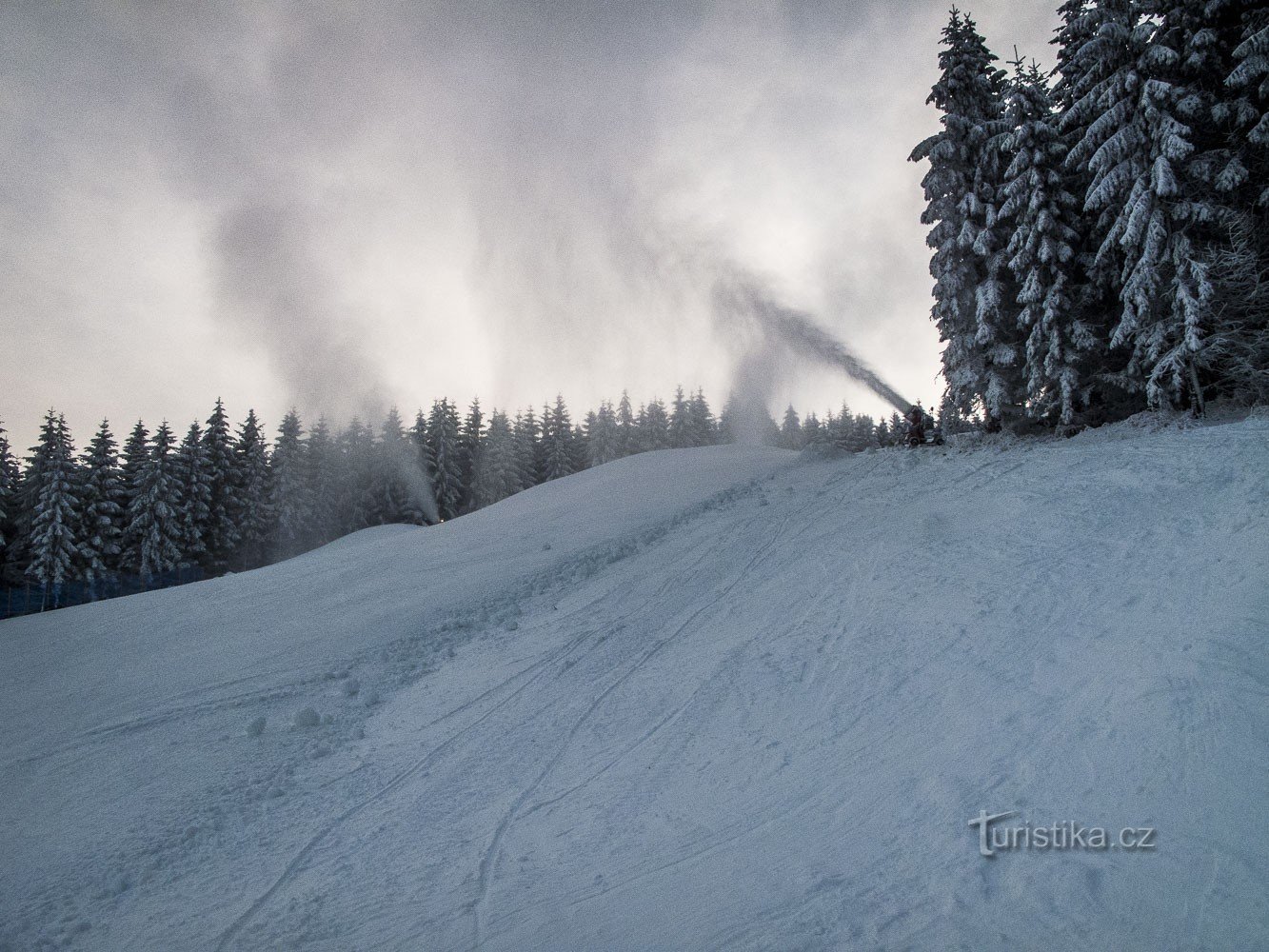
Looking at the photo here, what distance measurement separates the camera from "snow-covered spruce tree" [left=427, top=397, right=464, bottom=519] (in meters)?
52.2

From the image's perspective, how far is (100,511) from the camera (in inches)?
1522

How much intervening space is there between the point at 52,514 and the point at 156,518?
4.97 m

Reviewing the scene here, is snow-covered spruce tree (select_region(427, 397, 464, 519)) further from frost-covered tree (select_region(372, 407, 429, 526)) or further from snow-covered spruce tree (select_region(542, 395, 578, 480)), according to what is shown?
snow-covered spruce tree (select_region(542, 395, 578, 480))

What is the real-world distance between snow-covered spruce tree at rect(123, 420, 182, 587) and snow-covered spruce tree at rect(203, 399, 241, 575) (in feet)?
9.33

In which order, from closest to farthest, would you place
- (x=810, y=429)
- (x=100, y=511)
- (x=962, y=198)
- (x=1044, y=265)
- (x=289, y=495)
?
1. (x=1044, y=265)
2. (x=962, y=198)
3. (x=100, y=511)
4. (x=289, y=495)
5. (x=810, y=429)

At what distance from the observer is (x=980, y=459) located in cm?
1677

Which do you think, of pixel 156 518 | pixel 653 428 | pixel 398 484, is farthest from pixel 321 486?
pixel 653 428

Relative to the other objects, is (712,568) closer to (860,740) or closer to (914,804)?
(860,740)

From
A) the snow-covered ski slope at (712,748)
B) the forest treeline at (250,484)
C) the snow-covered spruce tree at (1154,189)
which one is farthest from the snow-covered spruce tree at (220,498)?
the snow-covered spruce tree at (1154,189)

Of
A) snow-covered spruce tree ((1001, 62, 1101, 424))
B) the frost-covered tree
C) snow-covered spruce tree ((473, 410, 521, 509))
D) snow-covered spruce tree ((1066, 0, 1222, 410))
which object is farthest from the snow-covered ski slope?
snow-covered spruce tree ((473, 410, 521, 509))

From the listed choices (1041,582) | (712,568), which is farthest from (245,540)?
(1041,582)

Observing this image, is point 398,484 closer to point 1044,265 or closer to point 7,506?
point 7,506

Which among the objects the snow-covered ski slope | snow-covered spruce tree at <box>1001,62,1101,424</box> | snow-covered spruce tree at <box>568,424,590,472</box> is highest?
snow-covered spruce tree at <box>568,424,590,472</box>

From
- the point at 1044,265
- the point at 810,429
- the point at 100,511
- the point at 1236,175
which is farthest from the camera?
the point at 810,429
